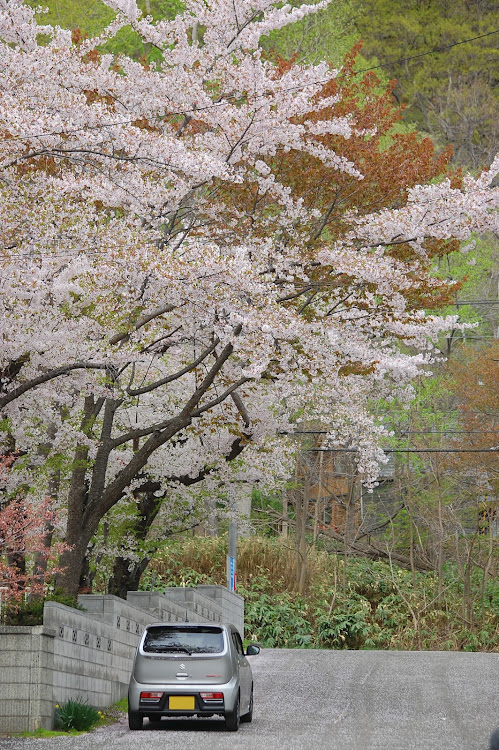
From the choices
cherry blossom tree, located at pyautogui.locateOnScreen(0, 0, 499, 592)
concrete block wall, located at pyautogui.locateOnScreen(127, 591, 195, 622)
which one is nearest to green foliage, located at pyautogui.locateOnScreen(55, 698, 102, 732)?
cherry blossom tree, located at pyautogui.locateOnScreen(0, 0, 499, 592)

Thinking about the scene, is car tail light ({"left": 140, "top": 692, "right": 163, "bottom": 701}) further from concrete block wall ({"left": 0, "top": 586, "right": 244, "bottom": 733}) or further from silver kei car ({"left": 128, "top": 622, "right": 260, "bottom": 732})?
concrete block wall ({"left": 0, "top": 586, "right": 244, "bottom": 733})

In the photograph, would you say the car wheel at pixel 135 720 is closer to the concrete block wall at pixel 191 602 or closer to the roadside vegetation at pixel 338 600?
the concrete block wall at pixel 191 602

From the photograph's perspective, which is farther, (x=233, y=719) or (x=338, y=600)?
(x=338, y=600)

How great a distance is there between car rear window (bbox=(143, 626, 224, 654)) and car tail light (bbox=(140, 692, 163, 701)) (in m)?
0.58

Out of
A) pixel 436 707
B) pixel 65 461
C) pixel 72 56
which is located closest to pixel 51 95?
pixel 72 56

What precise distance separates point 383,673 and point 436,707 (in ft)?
19.3

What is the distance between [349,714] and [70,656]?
431 cm

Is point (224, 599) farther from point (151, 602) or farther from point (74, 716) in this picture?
point (74, 716)

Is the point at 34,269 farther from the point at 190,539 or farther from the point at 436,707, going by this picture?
the point at 190,539

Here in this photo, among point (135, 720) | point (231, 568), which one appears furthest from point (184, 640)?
point (231, 568)

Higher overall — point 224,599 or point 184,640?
point 224,599

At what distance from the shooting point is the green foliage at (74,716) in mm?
13805

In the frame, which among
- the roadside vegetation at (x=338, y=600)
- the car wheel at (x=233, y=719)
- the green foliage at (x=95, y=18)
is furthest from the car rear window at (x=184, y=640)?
the green foliage at (x=95, y=18)

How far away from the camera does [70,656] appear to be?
1473 centimetres
